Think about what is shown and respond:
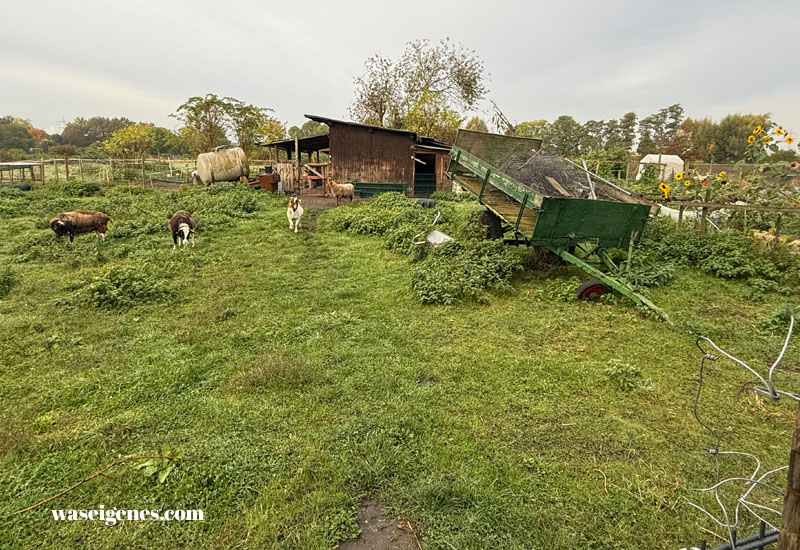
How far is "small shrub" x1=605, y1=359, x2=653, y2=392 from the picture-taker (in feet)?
13.2

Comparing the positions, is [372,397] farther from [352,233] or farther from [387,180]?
[387,180]

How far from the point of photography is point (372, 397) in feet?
12.6

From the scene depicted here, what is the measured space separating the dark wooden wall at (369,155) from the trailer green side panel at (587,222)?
14.2 metres

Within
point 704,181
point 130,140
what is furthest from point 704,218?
point 130,140

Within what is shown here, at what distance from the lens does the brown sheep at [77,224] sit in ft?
31.1

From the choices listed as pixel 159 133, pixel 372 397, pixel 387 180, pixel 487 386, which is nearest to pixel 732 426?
pixel 487 386

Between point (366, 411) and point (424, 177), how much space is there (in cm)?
1870

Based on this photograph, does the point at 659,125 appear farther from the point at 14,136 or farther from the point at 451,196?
the point at 14,136

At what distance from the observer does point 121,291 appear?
243 inches

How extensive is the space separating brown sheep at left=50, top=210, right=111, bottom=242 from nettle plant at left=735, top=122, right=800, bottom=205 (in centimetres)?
1355

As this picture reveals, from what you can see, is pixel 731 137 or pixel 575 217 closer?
pixel 575 217

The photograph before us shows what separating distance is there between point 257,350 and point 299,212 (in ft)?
25.2

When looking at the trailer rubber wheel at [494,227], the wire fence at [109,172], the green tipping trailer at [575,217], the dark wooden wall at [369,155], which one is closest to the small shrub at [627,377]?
the green tipping trailer at [575,217]

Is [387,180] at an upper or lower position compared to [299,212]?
upper
